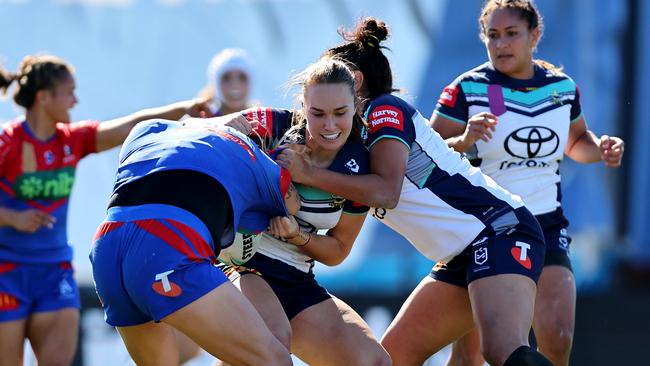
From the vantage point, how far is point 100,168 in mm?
8227

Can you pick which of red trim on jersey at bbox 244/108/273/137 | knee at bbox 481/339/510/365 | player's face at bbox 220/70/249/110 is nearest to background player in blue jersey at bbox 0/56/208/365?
player's face at bbox 220/70/249/110

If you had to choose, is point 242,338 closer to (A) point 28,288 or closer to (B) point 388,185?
(B) point 388,185

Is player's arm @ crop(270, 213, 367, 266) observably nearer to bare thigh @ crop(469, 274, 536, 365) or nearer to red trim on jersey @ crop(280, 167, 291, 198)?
red trim on jersey @ crop(280, 167, 291, 198)

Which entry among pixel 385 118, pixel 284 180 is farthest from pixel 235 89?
pixel 284 180

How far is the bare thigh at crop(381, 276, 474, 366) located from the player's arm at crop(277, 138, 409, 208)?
2.09 feet

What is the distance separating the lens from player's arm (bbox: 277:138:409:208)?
150 inches

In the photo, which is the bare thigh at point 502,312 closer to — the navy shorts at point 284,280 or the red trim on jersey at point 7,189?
the navy shorts at point 284,280

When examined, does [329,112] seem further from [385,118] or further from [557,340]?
[557,340]

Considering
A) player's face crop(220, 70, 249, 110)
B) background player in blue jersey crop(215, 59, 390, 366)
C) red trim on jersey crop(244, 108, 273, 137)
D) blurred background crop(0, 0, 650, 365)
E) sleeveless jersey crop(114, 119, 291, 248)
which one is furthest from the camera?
blurred background crop(0, 0, 650, 365)

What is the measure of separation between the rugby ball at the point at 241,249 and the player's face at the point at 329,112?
1.46ft

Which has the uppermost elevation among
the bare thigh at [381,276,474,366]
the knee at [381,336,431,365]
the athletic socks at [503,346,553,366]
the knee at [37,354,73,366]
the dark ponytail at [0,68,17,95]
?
the dark ponytail at [0,68,17,95]

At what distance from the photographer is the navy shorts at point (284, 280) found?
4148 mm

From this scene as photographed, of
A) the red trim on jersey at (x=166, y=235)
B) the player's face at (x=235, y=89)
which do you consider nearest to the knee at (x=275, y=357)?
the red trim on jersey at (x=166, y=235)

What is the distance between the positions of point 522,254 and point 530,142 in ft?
2.55
